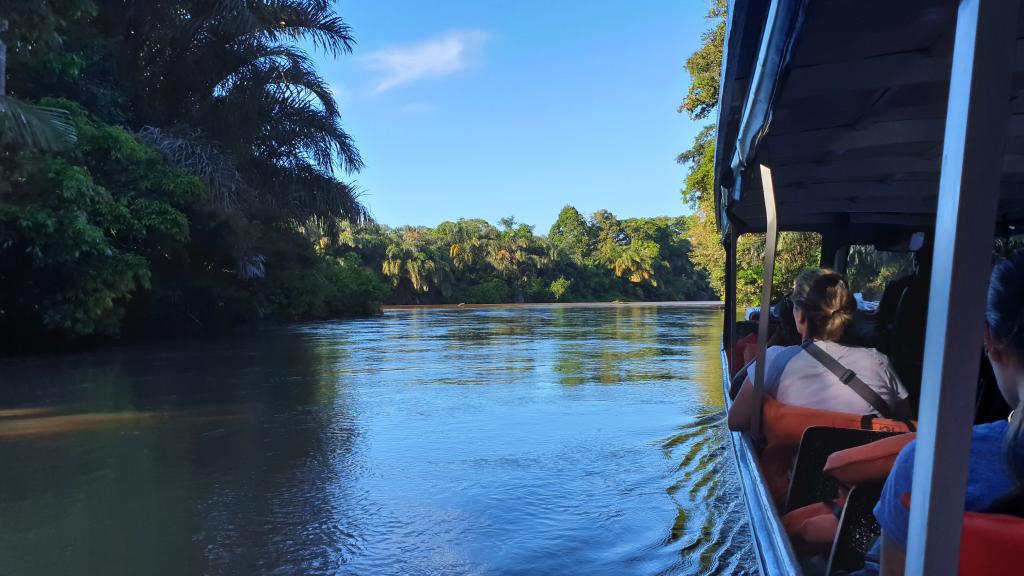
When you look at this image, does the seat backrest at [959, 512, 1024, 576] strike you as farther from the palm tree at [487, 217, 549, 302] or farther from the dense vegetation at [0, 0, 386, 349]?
the palm tree at [487, 217, 549, 302]

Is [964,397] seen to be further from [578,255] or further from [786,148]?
[578,255]

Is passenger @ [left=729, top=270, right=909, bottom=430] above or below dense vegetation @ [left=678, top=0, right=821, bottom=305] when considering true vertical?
below

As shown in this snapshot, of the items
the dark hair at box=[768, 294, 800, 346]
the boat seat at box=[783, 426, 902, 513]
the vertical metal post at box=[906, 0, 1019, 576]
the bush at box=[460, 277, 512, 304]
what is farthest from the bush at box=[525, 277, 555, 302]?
the vertical metal post at box=[906, 0, 1019, 576]

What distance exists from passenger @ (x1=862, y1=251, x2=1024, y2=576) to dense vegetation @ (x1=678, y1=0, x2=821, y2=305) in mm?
19114

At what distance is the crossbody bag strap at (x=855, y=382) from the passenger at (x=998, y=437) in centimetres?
164

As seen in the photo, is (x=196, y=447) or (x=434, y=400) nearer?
(x=196, y=447)

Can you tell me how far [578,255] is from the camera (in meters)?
75.8

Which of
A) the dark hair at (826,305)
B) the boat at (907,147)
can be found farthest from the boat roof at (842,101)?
the dark hair at (826,305)

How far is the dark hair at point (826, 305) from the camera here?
128 inches

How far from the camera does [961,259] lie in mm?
1121

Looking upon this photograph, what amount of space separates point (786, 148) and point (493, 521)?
2.71 meters

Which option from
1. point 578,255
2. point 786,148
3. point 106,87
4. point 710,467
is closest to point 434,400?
point 710,467

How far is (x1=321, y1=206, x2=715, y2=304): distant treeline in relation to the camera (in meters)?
57.4

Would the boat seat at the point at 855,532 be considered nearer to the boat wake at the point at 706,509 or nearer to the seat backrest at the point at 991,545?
the seat backrest at the point at 991,545
